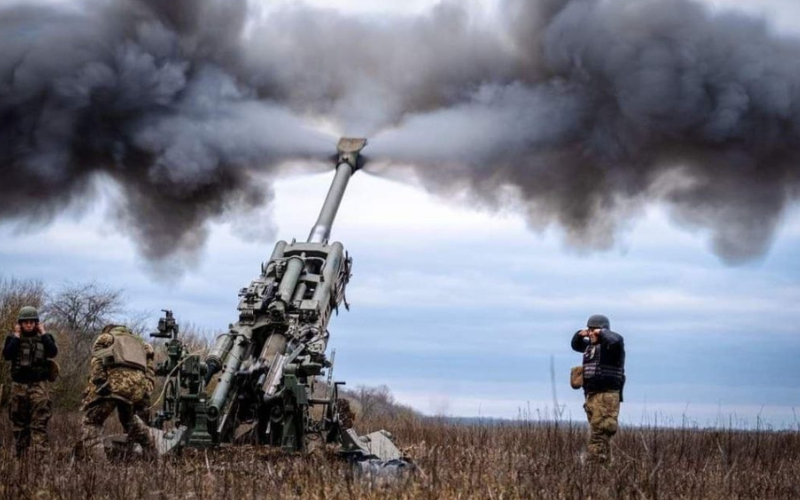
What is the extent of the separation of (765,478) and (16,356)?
9601 mm

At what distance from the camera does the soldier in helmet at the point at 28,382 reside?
519 inches

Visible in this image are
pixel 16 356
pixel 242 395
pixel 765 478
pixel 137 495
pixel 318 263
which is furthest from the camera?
pixel 318 263

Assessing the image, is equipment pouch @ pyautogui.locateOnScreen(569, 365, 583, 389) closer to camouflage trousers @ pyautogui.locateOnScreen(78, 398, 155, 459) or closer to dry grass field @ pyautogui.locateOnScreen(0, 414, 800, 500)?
dry grass field @ pyautogui.locateOnScreen(0, 414, 800, 500)

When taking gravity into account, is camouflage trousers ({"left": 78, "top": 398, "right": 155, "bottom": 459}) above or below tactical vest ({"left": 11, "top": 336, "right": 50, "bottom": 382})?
below

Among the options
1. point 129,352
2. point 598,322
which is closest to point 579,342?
point 598,322

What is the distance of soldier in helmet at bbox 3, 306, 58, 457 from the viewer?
1318cm

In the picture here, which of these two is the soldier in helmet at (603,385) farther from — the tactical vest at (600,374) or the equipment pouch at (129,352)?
the equipment pouch at (129,352)

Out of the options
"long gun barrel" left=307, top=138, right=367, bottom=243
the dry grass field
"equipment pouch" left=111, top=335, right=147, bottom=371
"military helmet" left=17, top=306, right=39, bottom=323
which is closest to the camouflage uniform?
"military helmet" left=17, top=306, right=39, bottom=323

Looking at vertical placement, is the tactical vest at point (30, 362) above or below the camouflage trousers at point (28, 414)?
above

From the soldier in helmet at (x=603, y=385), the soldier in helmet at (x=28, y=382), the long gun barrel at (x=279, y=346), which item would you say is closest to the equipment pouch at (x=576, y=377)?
the soldier in helmet at (x=603, y=385)

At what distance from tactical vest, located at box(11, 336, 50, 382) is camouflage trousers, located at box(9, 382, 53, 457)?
11 centimetres

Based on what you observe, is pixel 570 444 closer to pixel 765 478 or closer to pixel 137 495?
pixel 765 478

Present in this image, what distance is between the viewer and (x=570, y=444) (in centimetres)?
1473

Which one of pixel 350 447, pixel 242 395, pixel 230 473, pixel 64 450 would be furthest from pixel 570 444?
pixel 64 450
